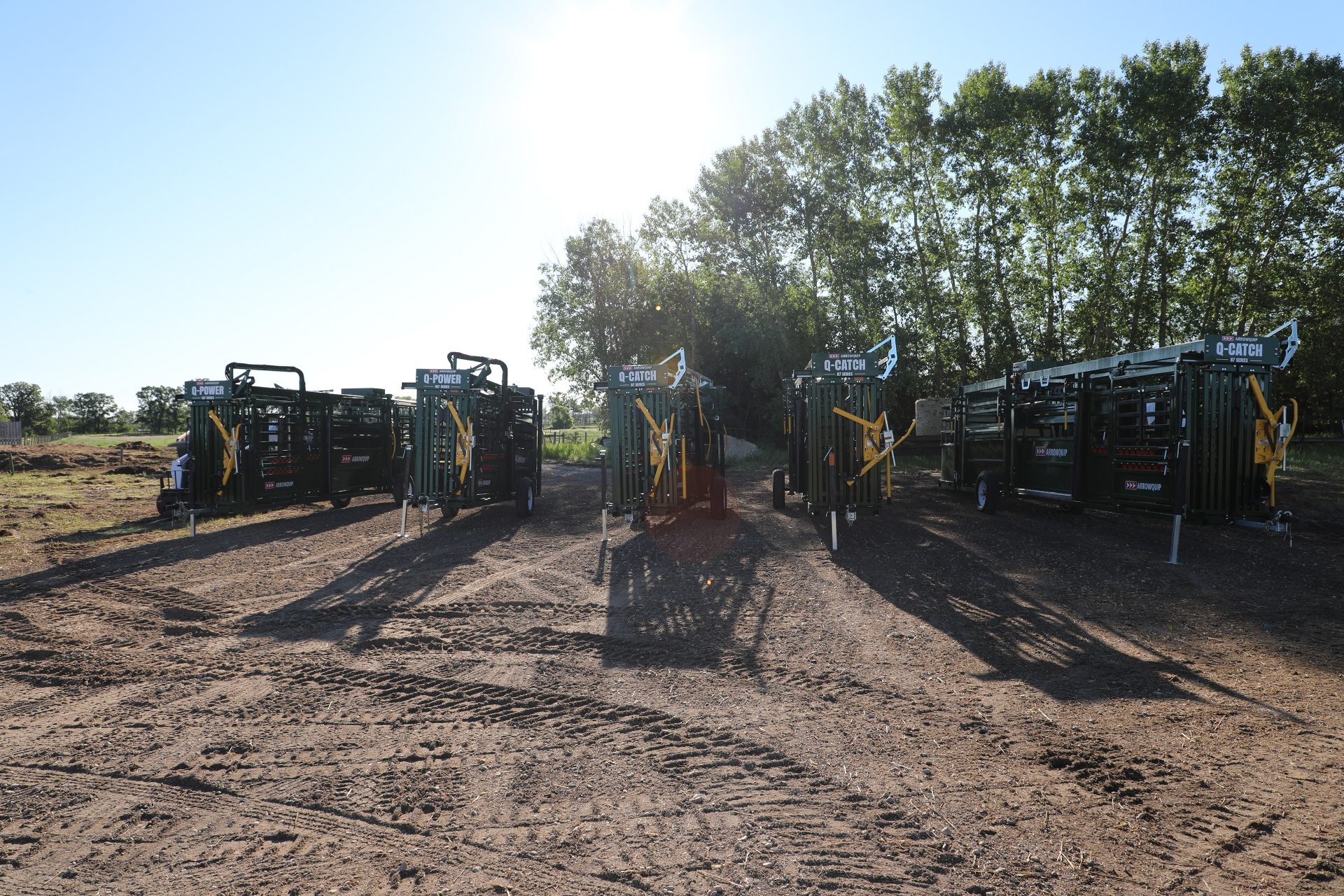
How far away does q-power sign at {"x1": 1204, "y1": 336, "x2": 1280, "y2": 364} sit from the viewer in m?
10.2

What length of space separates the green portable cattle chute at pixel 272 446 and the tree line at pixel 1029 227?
12441 mm

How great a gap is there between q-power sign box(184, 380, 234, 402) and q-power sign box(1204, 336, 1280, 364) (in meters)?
15.4

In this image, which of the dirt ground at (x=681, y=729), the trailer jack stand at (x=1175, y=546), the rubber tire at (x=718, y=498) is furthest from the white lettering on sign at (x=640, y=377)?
the trailer jack stand at (x=1175, y=546)

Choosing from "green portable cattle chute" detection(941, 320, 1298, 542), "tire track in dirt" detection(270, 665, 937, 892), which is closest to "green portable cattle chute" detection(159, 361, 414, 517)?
"tire track in dirt" detection(270, 665, 937, 892)

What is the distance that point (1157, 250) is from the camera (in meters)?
22.4

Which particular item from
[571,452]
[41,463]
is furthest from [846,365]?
[41,463]

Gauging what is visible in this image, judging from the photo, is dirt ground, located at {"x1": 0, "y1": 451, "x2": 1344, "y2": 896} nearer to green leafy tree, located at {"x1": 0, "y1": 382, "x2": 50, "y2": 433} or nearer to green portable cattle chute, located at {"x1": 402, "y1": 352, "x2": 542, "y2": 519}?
green portable cattle chute, located at {"x1": 402, "y1": 352, "x2": 542, "y2": 519}

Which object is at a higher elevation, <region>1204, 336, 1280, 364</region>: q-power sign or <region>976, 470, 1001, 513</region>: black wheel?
<region>1204, 336, 1280, 364</region>: q-power sign

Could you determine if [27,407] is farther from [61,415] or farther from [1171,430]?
[1171,430]

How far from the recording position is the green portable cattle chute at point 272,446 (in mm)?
13633

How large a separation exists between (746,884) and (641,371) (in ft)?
32.9

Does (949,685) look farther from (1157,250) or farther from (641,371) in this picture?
(1157,250)

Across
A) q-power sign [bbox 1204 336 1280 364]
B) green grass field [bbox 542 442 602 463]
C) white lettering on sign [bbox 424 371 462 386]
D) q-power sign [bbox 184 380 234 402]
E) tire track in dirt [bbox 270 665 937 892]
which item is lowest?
tire track in dirt [bbox 270 665 937 892]

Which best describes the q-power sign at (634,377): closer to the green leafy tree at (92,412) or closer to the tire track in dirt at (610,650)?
the tire track in dirt at (610,650)
